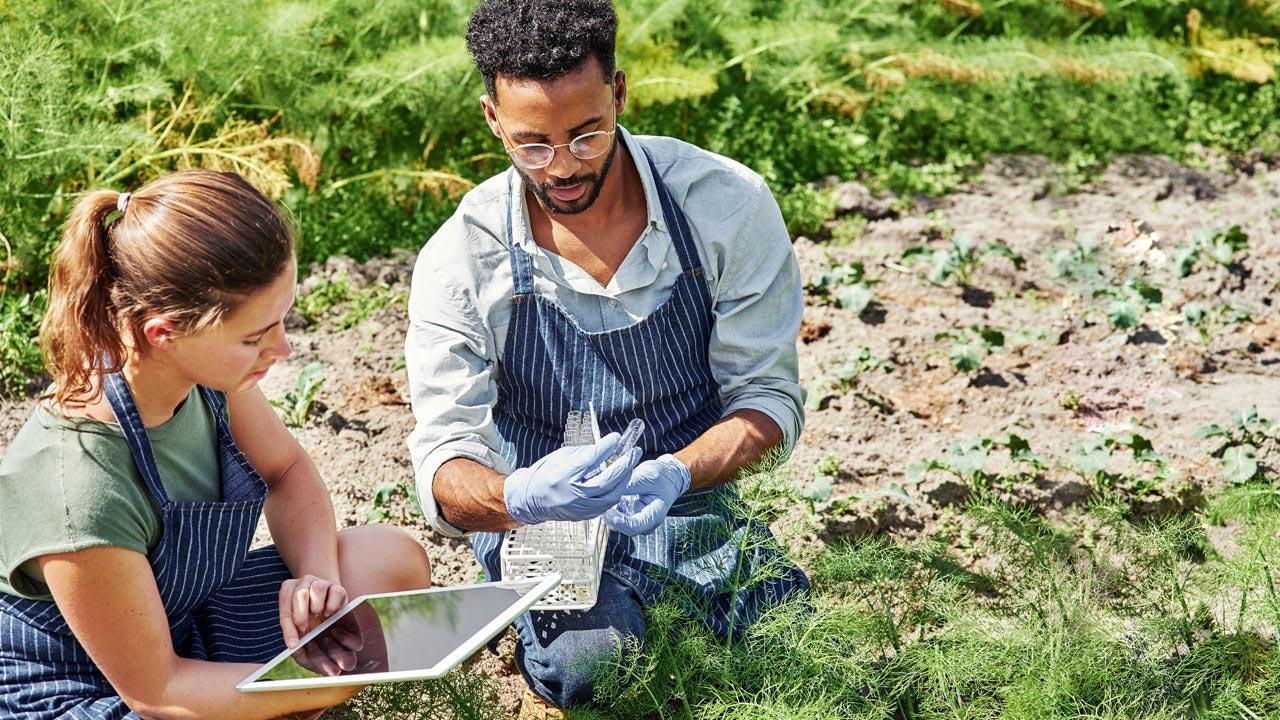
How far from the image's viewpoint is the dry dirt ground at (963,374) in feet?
10.8

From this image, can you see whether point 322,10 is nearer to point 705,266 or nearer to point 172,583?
point 705,266

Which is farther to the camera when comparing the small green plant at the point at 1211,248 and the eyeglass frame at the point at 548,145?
the small green plant at the point at 1211,248

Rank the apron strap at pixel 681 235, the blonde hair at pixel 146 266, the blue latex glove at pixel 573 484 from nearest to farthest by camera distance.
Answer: the blonde hair at pixel 146 266 → the blue latex glove at pixel 573 484 → the apron strap at pixel 681 235

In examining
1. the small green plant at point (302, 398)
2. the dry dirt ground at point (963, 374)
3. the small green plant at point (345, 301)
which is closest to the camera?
the dry dirt ground at point (963, 374)

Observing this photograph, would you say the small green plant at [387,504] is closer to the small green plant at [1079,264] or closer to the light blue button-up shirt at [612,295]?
the light blue button-up shirt at [612,295]

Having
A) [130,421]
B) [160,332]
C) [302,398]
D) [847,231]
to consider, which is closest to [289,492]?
[130,421]

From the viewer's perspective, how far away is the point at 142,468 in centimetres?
203

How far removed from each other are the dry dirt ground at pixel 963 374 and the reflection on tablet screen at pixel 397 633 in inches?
22.6

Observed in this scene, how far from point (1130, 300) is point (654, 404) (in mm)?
2051

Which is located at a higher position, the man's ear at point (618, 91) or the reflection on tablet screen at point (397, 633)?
the man's ear at point (618, 91)

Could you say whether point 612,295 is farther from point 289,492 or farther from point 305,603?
point 305,603

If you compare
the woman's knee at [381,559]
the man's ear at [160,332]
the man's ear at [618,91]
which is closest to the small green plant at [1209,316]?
the man's ear at [618,91]

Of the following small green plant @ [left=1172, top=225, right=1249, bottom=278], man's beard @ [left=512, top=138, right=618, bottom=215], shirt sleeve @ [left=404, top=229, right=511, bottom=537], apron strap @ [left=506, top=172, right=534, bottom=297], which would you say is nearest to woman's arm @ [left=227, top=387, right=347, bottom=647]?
shirt sleeve @ [left=404, top=229, right=511, bottom=537]

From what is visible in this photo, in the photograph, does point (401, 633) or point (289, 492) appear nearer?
point (401, 633)
